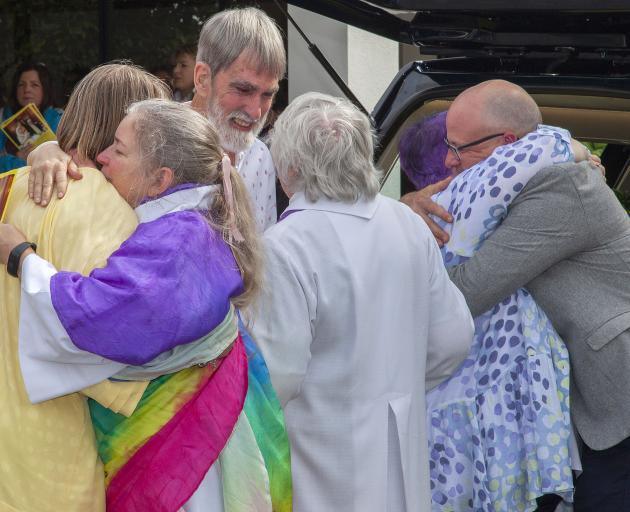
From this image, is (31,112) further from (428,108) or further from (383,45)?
(383,45)

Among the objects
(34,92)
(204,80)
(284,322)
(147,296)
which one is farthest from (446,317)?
(34,92)

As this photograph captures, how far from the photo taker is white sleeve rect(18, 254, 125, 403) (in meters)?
2.38

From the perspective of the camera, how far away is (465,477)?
3.18 meters

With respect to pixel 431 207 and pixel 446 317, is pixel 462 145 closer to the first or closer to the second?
pixel 431 207

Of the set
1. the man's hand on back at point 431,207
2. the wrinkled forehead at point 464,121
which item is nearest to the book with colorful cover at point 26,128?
the man's hand on back at point 431,207

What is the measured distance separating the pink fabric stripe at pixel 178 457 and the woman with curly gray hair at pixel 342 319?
0.33m

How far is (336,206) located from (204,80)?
0.97 m

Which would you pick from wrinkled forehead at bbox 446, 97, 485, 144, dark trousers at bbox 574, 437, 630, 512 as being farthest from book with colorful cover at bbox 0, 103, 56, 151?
dark trousers at bbox 574, 437, 630, 512

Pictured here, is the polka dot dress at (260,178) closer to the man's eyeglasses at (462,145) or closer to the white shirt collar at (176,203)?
the man's eyeglasses at (462,145)

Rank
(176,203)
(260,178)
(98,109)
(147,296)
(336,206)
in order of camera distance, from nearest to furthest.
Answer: (147,296), (176,203), (98,109), (336,206), (260,178)

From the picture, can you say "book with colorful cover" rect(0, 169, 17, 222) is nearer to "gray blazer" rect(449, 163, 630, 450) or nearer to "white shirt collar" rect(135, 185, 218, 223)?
"white shirt collar" rect(135, 185, 218, 223)

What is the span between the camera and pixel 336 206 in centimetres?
297

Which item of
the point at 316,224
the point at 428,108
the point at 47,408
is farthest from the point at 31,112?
the point at 47,408

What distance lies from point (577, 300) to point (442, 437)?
500mm
